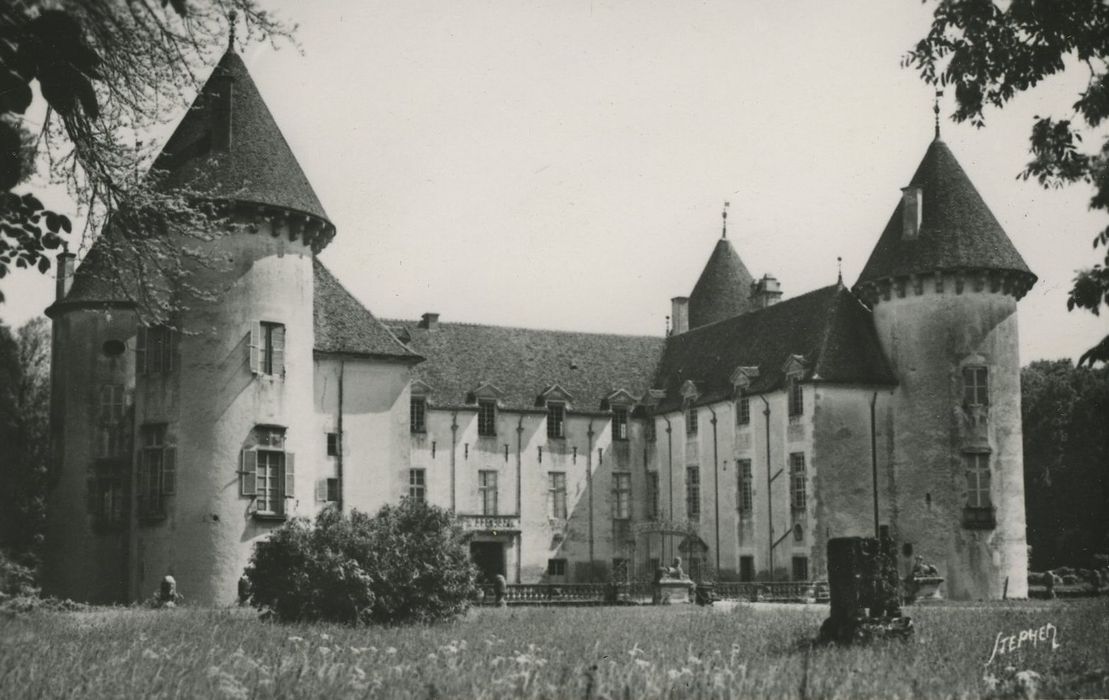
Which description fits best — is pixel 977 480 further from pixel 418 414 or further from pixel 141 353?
pixel 141 353

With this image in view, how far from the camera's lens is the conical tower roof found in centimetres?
6406

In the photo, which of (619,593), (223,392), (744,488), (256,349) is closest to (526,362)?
(744,488)

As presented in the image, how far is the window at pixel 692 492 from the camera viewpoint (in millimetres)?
53750

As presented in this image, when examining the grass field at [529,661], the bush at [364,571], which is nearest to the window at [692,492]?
the bush at [364,571]

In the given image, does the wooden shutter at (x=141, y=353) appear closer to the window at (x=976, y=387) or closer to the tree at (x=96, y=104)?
the tree at (x=96, y=104)

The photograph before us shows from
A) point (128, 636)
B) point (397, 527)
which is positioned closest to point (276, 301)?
point (397, 527)

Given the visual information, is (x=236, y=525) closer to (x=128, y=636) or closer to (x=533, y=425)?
(x=128, y=636)

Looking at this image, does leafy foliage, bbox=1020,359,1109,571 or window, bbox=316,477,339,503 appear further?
leafy foliage, bbox=1020,359,1109,571

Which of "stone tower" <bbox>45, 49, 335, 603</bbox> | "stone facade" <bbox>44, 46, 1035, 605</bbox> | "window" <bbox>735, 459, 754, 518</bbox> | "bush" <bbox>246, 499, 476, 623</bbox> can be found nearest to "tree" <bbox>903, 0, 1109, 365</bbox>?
"bush" <bbox>246, 499, 476, 623</bbox>

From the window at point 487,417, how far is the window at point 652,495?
7443 millimetres

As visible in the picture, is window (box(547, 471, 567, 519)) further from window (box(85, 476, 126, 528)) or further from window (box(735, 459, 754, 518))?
window (box(85, 476, 126, 528))

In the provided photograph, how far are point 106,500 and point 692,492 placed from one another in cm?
2468

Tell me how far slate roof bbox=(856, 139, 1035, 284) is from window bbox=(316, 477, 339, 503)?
68.5ft

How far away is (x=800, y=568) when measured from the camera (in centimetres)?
4688
